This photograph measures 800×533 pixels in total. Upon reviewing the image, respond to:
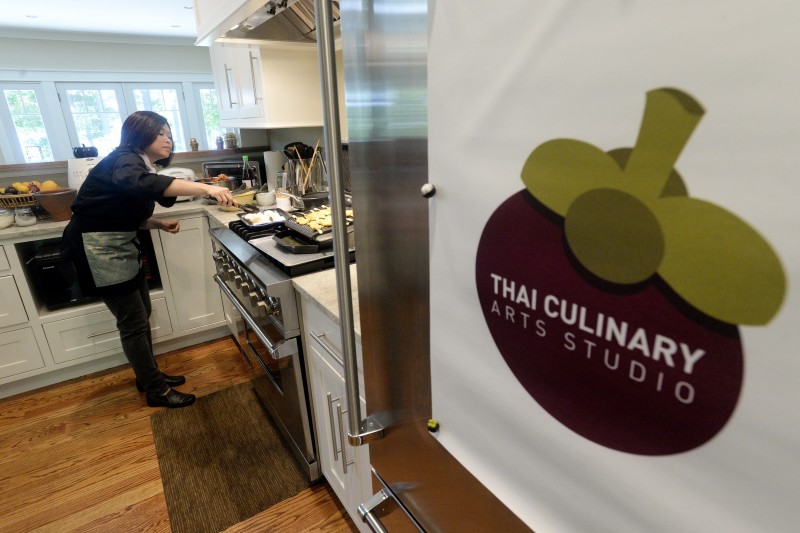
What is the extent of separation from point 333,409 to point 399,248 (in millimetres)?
834

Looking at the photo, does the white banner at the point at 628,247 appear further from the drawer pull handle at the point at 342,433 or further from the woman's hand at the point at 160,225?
the woman's hand at the point at 160,225

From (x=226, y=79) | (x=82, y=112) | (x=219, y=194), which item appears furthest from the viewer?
(x=82, y=112)

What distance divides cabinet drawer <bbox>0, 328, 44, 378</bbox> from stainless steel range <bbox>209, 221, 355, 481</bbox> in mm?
1251

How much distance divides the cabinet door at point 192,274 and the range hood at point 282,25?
3.68ft

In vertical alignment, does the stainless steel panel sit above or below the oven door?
above

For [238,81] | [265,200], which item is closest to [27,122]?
[238,81]

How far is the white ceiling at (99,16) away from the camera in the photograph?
402 centimetres

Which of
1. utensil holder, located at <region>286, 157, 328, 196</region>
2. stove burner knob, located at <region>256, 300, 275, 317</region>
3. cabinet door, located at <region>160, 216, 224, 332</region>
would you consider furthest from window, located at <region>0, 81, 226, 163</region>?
stove burner knob, located at <region>256, 300, 275, 317</region>

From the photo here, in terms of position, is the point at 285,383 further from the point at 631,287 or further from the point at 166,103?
the point at 166,103

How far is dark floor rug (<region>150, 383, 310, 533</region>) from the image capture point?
1.61 meters

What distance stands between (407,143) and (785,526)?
19.3 inches

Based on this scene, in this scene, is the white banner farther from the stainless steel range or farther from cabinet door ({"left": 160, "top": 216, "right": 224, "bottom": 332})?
cabinet door ({"left": 160, "top": 216, "right": 224, "bottom": 332})

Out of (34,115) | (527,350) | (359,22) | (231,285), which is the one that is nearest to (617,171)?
(527,350)

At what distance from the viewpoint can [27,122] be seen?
572 centimetres
